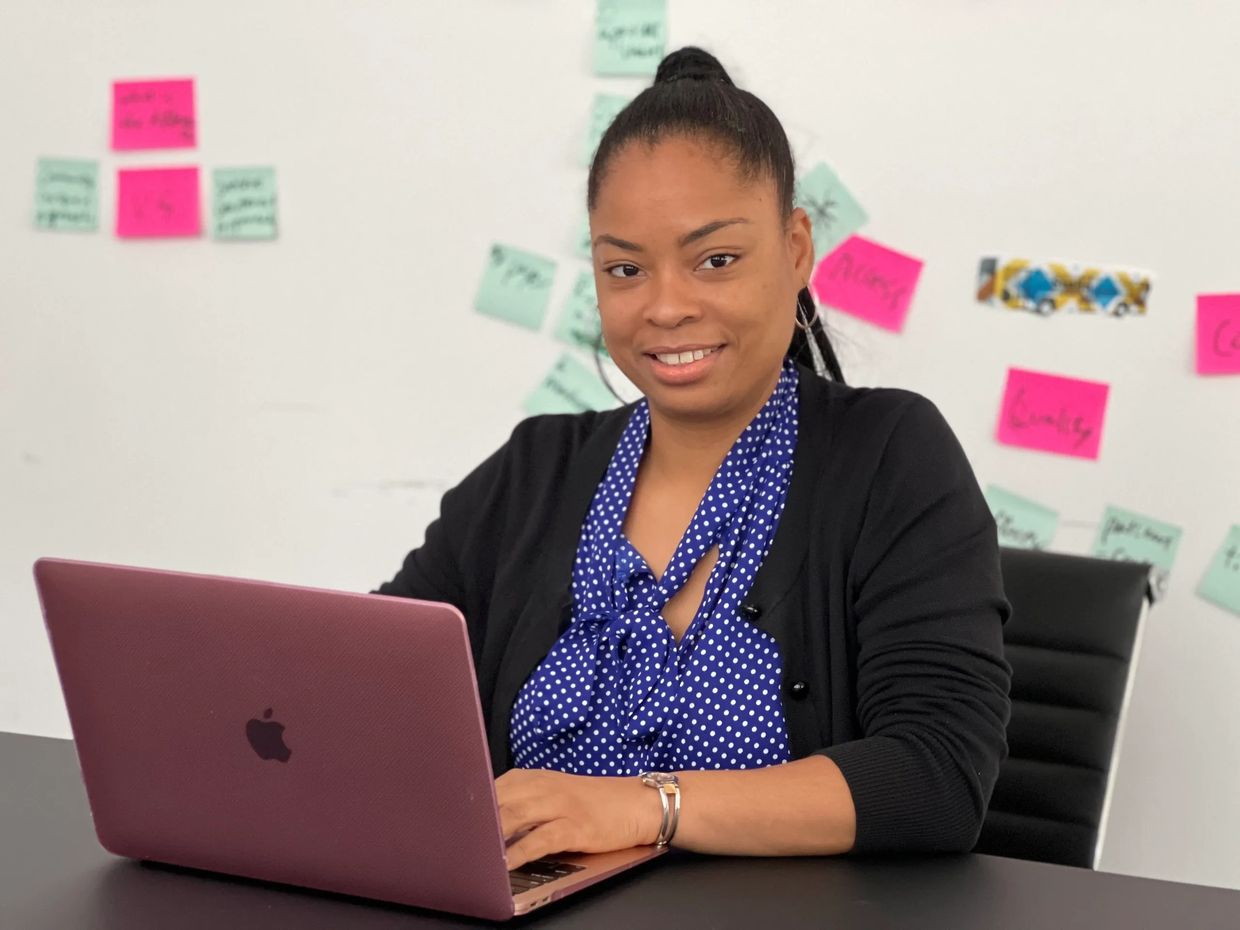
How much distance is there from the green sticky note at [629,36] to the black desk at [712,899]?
1.40m

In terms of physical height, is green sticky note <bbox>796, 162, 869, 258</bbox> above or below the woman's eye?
above

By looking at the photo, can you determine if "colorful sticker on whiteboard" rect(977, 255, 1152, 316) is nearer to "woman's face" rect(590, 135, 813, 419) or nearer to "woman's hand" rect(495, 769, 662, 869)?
"woman's face" rect(590, 135, 813, 419)

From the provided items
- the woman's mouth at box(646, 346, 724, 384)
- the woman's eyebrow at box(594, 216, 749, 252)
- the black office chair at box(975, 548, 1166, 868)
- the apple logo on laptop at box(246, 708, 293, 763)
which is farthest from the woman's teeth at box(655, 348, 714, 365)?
the apple logo on laptop at box(246, 708, 293, 763)

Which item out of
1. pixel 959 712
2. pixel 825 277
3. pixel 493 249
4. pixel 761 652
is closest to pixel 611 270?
pixel 761 652

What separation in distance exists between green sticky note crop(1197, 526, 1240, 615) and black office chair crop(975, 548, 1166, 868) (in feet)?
1.38

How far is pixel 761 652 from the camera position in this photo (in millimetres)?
1362

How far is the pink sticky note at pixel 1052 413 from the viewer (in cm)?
198

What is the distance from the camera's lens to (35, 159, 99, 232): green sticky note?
2539 mm

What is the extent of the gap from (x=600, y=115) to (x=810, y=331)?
0.74 meters

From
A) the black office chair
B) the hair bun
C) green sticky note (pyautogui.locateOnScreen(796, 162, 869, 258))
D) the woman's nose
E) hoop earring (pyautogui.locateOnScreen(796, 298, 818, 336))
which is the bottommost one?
the black office chair

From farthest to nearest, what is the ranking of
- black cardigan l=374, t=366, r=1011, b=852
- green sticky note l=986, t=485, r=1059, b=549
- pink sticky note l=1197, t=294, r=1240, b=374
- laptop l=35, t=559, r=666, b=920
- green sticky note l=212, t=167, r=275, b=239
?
green sticky note l=212, t=167, r=275, b=239 → green sticky note l=986, t=485, r=1059, b=549 → pink sticky note l=1197, t=294, r=1240, b=374 → black cardigan l=374, t=366, r=1011, b=852 → laptop l=35, t=559, r=666, b=920

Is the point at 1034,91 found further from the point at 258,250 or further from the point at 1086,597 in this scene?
the point at 258,250

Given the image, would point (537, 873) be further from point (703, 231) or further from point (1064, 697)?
point (1064, 697)

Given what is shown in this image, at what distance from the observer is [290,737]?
0.96 metres
